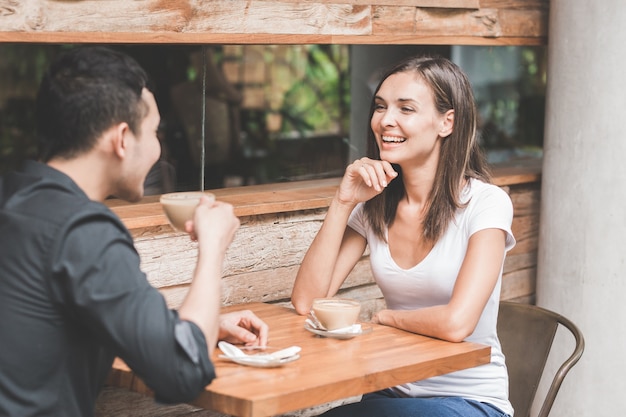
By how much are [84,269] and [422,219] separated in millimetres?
1443

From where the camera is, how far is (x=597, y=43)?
3955 millimetres

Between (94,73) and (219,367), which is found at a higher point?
(94,73)

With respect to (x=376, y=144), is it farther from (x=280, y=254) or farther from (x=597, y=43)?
(x=597, y=43)

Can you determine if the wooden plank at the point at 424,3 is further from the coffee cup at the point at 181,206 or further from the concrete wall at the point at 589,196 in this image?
the coffee cup at the point at 181,206

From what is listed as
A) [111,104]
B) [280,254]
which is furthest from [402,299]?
[111,104]

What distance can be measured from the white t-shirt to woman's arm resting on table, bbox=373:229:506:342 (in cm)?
7

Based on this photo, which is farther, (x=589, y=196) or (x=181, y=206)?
(x=589, y=196)

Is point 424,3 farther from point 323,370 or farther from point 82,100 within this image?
point 82,100

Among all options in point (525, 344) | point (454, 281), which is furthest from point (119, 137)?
point (525, 344)

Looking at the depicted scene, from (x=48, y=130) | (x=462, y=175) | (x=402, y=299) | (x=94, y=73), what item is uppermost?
(x=94, y=73)

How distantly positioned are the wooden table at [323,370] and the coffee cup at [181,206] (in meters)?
0.36

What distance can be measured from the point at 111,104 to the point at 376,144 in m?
1.36

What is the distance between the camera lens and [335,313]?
2.58 metres

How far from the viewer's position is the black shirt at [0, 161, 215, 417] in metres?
1.87
